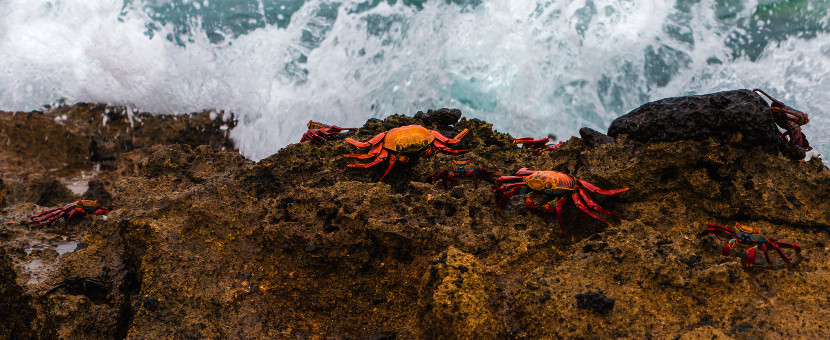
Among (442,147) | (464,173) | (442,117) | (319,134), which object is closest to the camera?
(464,173)

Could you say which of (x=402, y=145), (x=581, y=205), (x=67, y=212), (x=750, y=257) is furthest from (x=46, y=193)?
(x=750, y=257)

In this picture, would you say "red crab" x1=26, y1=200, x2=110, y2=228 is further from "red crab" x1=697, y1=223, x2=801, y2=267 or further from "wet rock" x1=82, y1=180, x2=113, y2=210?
"red crab" x1=697, y1=223, x2=801, y2=267

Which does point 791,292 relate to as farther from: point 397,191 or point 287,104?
point 287,104

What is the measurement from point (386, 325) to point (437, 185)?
2.78ft

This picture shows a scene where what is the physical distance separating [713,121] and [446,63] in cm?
640

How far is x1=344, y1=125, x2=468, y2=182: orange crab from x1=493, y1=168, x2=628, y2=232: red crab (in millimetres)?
609

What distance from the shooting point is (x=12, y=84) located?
25.9ft

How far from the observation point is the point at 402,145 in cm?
274

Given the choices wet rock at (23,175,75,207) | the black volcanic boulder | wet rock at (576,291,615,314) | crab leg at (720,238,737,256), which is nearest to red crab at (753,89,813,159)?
the black volcanic boulder

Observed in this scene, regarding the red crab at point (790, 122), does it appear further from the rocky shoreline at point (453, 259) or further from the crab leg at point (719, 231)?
the crab leg at point (719, 231)

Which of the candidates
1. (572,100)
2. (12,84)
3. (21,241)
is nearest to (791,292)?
(21,241)

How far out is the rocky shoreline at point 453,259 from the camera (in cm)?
177

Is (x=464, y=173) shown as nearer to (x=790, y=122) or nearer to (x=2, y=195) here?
(x=790, y=122)

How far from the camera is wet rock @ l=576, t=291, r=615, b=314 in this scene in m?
1.73
